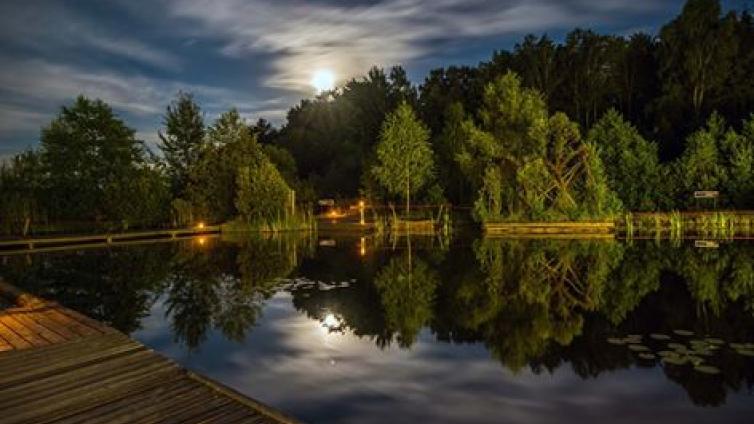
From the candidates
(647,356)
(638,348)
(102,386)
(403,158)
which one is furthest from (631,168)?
(102,386)

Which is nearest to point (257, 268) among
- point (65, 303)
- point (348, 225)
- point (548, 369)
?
point (65, 303)

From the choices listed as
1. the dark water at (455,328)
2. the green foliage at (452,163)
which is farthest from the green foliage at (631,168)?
the dark water at (455,328)

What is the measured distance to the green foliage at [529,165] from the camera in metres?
31.3

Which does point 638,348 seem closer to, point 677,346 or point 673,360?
point 677,346

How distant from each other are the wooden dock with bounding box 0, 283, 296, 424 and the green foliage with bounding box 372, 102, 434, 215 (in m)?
31.2

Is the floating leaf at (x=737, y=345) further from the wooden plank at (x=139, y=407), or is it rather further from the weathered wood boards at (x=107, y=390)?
the wooden plank at (x=139, y=407)

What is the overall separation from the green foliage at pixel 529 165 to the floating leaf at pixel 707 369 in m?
23.6

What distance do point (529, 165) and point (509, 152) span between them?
2.56m

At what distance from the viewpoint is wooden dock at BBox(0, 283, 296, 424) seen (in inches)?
221

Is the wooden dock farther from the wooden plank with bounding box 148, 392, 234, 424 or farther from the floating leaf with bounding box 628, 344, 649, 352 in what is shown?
Answer: the floating leaf with bounding box 628, 344, 649, 352

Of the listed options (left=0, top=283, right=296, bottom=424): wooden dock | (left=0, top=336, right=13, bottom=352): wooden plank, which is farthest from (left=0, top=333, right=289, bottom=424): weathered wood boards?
(left=0, top=336, right=13, bottom=352): wooden plank

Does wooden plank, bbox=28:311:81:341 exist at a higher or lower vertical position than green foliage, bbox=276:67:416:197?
lower

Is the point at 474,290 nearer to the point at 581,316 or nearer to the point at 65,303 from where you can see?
the point at 581,316

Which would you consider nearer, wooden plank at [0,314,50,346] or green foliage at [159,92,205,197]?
wooden plank at [0,314,50,346]
